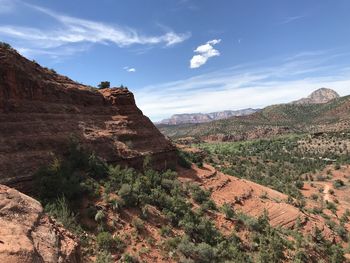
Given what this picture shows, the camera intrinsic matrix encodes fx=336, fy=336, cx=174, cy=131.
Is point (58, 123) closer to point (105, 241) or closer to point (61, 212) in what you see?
point (61, 212)

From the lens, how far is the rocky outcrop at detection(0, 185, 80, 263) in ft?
17.5

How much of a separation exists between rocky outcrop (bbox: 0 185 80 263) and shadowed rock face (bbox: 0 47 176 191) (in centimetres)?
1174

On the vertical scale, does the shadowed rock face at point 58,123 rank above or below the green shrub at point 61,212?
above

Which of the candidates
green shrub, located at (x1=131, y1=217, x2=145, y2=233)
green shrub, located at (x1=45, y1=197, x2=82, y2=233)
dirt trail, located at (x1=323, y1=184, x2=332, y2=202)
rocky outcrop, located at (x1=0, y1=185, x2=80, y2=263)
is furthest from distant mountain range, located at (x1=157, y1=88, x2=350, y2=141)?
rocky outcrop, located at (x1=0, y1=185, x2=80, y2=263)

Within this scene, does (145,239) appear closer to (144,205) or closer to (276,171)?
(144,205)

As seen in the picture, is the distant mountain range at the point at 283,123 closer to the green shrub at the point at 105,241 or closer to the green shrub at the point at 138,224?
the green shrub at the point at 138,224

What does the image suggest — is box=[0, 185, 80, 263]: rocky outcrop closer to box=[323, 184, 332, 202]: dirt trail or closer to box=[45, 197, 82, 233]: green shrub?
box=[45, 197, 82, 233]: green shrub

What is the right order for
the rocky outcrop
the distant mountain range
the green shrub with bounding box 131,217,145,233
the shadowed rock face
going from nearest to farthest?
the rocky outcrop → the green shrub with bounding box 131,217,145,233 → the shadowed rock face → the distant mountain range

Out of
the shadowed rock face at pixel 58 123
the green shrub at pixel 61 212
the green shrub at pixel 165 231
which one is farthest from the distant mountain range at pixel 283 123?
the green shrub at pixel 61 212

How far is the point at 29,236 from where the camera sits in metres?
6.04

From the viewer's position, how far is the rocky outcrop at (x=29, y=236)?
17.5 ft

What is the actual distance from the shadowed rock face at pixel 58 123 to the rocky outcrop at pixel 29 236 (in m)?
11.7

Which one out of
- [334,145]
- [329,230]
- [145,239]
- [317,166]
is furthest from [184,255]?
[334,145]

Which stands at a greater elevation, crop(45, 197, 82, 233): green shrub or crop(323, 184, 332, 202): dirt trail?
crop(45, 197, 82, 233): green shrub
